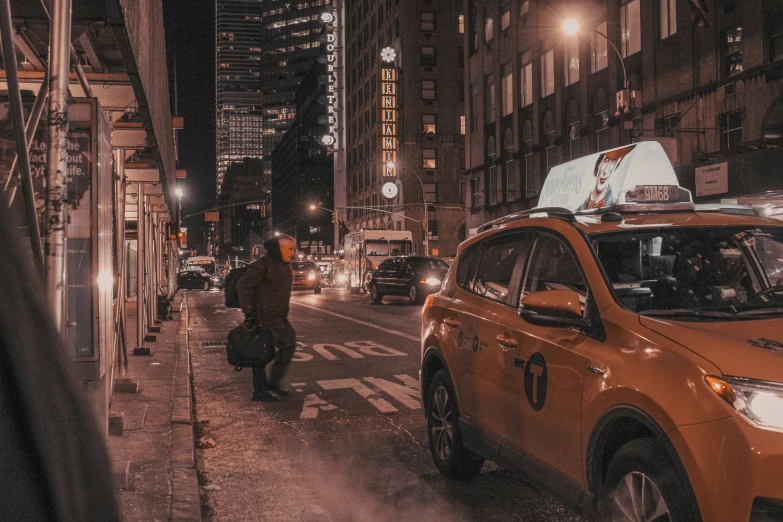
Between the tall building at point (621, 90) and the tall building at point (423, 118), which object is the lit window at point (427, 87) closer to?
the tall building at point (423, 118)

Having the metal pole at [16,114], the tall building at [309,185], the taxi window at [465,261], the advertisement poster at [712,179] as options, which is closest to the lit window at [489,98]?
the advertisement poster at [712,179]

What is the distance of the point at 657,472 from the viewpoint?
11.3 ft

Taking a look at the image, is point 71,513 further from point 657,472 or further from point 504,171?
point 504,171

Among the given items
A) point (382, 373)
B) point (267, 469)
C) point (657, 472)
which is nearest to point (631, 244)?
point (657, 472)

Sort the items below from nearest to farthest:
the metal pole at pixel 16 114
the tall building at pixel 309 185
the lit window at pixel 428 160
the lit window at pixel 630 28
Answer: the metal pole at pixel 16 114
the lit window at pixel 630 28
the lit window at pixel 428 160
the tall building at pixel 309 185

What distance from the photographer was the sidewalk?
17.4 ft

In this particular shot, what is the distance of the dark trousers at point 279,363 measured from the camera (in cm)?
976

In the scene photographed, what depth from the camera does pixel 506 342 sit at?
16.2 feet

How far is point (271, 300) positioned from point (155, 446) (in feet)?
9.69

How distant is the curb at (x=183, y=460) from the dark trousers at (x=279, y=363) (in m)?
0.85

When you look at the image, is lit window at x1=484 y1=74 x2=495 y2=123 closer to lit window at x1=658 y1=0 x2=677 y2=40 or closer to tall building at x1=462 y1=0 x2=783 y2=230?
tall building at x1=462 y1=0 x2=783 y2=230

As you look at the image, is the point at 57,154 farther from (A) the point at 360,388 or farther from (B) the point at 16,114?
(A) the point at 360,388

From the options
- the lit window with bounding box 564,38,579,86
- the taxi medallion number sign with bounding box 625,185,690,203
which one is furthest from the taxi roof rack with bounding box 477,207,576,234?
the lit window with bounding box 564,38,579,86

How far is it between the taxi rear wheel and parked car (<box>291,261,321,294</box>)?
113ft
